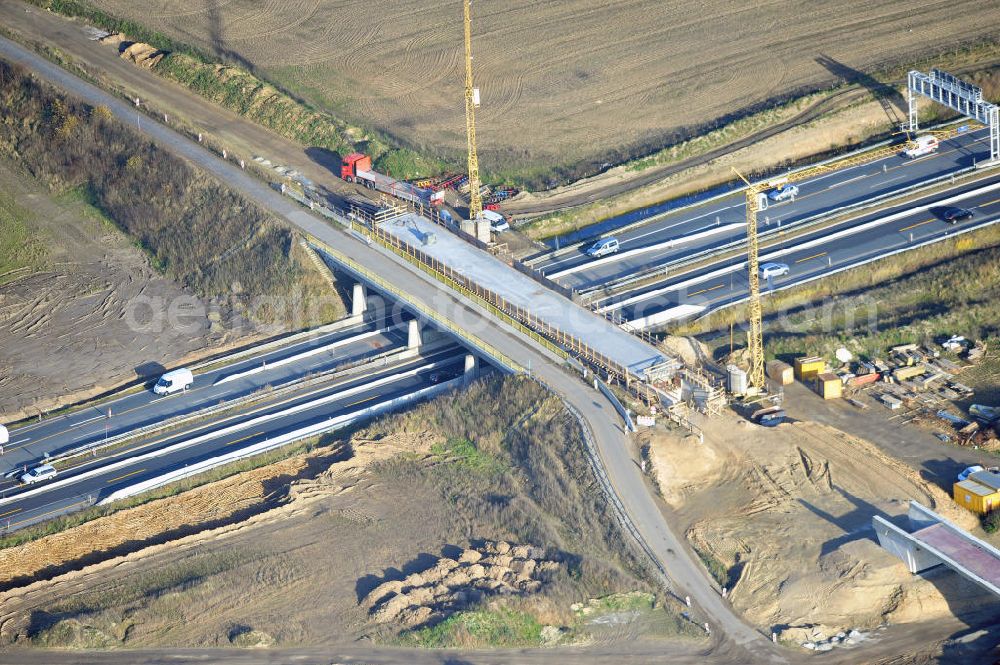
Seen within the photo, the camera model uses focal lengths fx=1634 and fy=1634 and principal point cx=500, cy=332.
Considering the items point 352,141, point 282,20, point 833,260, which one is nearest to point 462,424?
point 833,260

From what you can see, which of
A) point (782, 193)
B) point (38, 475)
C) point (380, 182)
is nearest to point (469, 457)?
point (38, 475)

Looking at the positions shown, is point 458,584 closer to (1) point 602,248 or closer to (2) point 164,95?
(1) point 602,248

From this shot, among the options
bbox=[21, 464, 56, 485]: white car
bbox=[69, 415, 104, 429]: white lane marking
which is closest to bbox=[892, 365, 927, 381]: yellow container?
bbox=[69, 415, 104, 429]: white lane marking

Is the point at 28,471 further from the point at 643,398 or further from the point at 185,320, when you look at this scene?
the point at 643,398

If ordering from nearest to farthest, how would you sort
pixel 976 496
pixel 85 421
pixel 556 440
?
1. pixel 976 496
2. pixel 556 440
3. pixel 85 421

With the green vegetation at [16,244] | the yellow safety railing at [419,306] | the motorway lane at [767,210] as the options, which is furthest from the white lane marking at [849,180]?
the green vegetation at [16,244]

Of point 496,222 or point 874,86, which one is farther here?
point 874,86

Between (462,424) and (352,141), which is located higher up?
(352,141)
